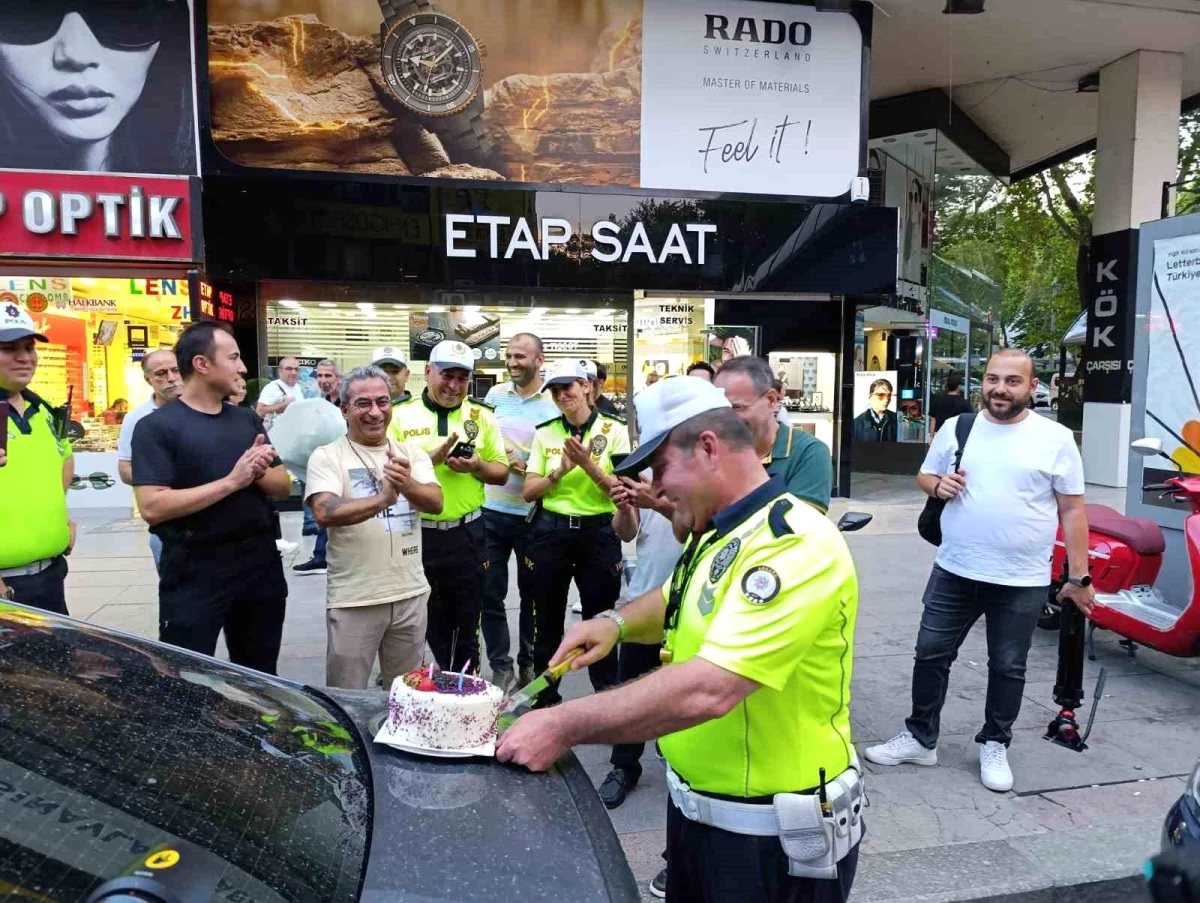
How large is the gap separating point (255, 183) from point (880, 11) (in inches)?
324

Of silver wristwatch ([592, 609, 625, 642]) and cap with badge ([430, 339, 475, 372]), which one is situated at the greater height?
cap with badge ([430, 339, 475, 372])

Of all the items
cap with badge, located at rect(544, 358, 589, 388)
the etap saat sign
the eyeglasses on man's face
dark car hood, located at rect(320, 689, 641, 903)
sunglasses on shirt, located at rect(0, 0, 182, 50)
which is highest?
sunglasses on shirt, located at rect(0, 0, 182, 50)

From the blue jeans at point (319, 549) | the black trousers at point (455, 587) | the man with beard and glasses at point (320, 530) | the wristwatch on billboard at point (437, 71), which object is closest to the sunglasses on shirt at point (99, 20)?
the wristwatch on billboard at point (437, 71)

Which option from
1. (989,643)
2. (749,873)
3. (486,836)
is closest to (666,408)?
(486,836)

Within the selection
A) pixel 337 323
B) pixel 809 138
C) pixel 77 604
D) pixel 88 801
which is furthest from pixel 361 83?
pixel 88 801

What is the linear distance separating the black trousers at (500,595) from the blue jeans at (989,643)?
91.5 inches

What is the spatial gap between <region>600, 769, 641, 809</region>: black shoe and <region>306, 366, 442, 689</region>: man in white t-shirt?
1.18 meters

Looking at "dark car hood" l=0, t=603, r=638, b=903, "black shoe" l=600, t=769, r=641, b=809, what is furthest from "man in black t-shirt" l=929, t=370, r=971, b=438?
"dark car hood" l=0, t=603, r=638, b=903

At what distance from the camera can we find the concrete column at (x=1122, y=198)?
12148 mm

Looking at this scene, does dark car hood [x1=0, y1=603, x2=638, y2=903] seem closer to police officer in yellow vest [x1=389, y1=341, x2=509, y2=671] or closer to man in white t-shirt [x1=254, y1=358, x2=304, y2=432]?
police officer in yellow vest [x1=389, y1=341, x2=509, y2=671]

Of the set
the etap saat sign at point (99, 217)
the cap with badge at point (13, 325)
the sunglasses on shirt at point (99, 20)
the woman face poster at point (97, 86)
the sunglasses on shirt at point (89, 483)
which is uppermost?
the sunglasses on shirt at point (99, 20)

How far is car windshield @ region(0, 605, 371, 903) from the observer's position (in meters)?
1.20

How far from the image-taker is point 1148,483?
226 inches

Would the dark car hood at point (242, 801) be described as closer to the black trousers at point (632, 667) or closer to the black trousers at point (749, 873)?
the black trousers at point (749, 873)
